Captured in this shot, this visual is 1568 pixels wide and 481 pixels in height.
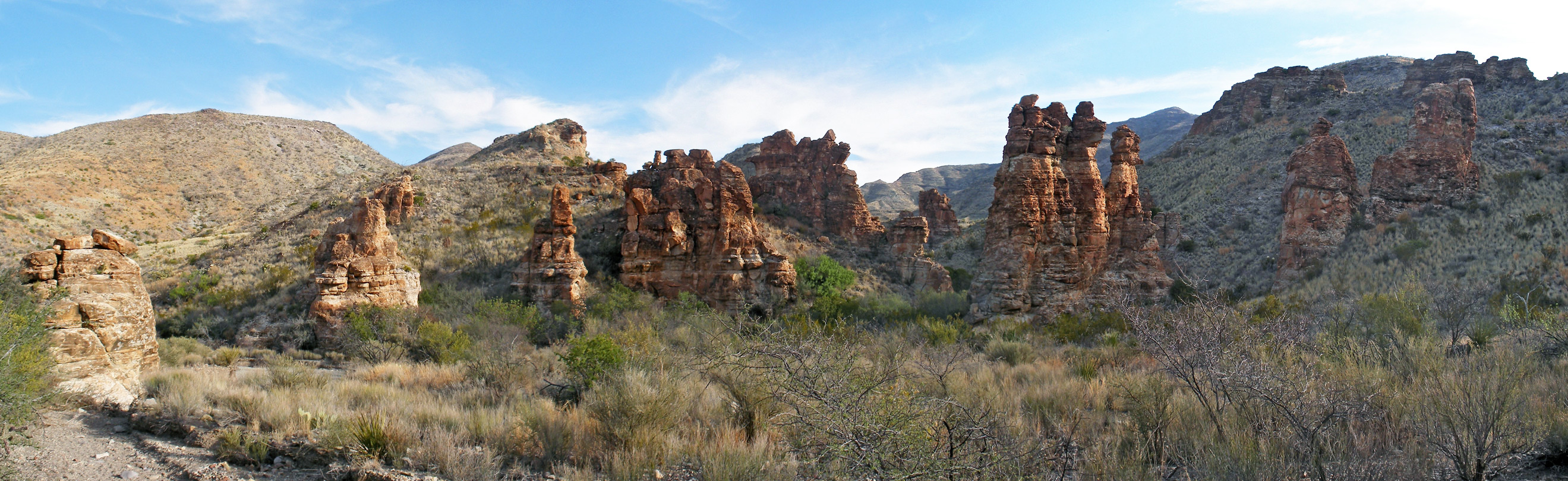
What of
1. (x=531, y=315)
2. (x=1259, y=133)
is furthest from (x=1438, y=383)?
(x=1259, y=133)

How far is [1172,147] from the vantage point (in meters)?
55.8

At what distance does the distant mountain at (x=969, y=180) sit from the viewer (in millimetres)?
74938

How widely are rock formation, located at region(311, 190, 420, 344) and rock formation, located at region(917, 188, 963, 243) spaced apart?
34.8 metres

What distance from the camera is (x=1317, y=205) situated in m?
24.3

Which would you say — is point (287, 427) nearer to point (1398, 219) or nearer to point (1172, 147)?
point (1398, 219)

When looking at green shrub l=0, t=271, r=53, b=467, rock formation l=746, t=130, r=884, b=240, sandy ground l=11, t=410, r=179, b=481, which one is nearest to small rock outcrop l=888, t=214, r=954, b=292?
rock formation l=746, t=130, r=884, b=240

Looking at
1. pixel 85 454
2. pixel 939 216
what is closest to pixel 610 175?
pixel 939 216

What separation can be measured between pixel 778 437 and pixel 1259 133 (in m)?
55.9

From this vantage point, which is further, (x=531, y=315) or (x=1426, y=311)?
(x=531, y=315)

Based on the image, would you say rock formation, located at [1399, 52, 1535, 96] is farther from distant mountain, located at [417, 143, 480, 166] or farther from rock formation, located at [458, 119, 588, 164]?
distant mountain, located at [417, 143, 480, 166]

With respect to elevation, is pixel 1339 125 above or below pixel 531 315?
above

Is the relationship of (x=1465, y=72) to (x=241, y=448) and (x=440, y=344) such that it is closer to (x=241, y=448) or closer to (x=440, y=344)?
(x=440, y=344)

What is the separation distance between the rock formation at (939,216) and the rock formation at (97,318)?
41.0 meters

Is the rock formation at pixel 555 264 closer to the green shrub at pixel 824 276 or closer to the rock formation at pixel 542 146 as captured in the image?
the green shrub at pixel 824 276
